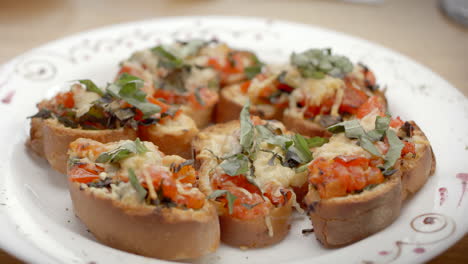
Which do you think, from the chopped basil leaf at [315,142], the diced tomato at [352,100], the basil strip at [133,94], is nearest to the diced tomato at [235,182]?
the chopped basil leaf at [315,142]

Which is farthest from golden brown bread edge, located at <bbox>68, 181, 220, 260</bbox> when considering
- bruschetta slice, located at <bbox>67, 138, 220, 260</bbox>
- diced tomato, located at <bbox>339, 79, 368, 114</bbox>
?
diced tomato, located at <bbox>339, 79, 368, 114</bbox>

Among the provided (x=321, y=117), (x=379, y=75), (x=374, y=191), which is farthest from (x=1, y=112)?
(x=379, y=75)

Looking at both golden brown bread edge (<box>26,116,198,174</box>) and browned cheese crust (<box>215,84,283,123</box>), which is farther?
browned cheese crust (<box>215,84,283,123</box>)

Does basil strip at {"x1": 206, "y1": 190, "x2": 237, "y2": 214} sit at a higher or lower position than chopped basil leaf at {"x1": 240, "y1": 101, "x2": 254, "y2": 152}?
lower

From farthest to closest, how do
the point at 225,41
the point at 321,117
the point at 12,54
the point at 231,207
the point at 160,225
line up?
1. the point at 12,54
2. the point at 225,41
3. the point at 321,117
4. the point at 231,207
5. the point at 160,225

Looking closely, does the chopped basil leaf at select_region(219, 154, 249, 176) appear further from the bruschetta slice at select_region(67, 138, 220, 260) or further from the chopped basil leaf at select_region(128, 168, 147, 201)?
the chopped basil leaf at select_region(128, 168, 147, 201)

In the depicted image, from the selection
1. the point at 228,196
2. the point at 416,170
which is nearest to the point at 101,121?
the point at 228,196

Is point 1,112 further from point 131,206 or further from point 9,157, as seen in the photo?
point 131,206
